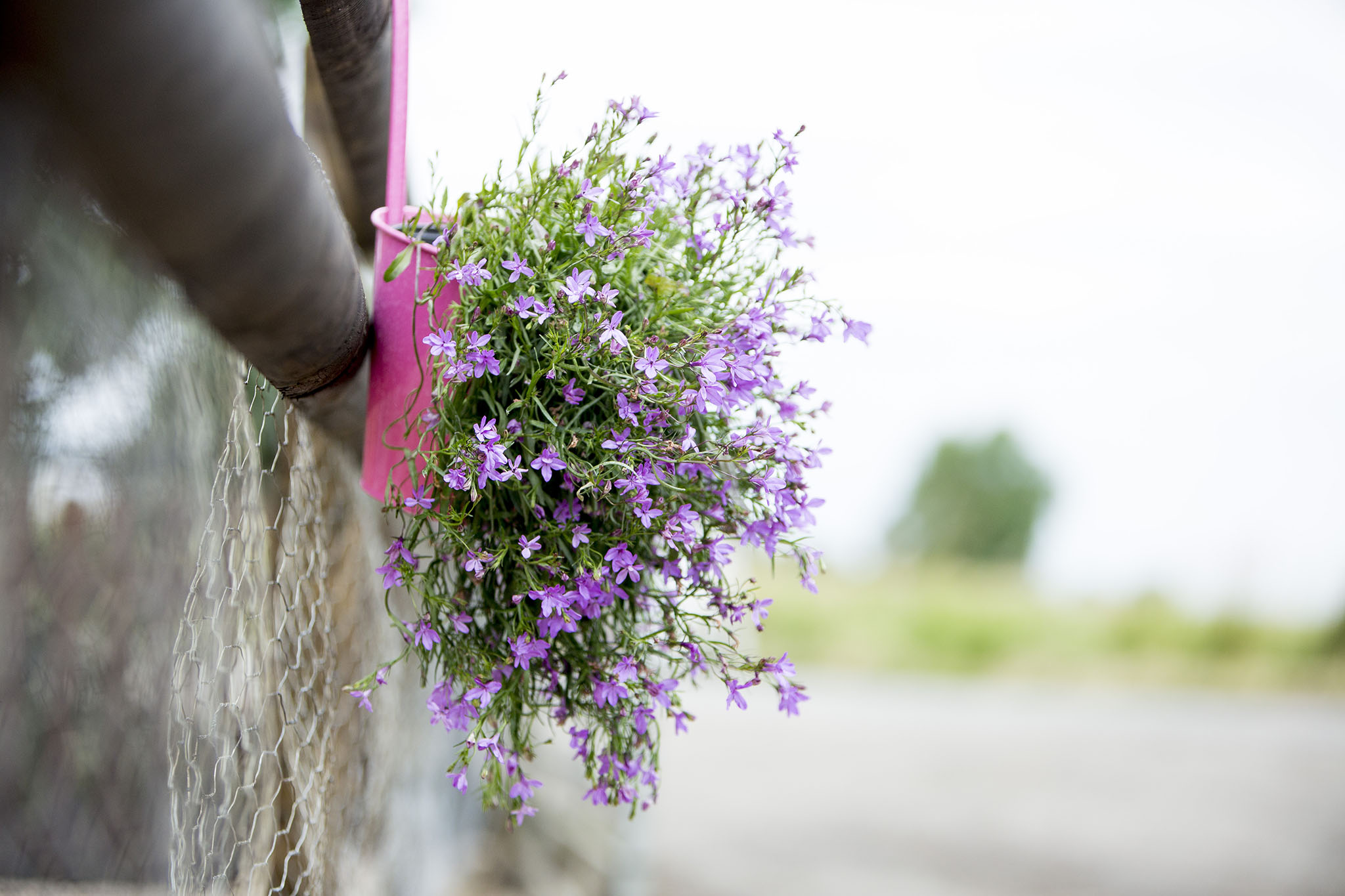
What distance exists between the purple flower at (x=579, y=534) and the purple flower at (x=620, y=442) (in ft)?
0.24

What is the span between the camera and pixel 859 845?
4.00m

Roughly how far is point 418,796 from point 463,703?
1392 millimetres

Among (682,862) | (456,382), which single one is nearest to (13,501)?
(456,382)

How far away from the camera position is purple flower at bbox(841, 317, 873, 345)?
70 centimetres

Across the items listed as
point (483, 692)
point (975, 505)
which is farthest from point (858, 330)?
point (975, 505)

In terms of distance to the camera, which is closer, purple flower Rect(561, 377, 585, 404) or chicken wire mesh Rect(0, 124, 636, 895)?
purple flower Rect(561, 377, 585, 404)

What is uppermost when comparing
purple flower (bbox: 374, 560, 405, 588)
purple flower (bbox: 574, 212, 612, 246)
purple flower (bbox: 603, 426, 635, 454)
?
purple flower (bbox: 574, 212, 612, 246)

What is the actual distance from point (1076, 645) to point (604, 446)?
8218 millimetres

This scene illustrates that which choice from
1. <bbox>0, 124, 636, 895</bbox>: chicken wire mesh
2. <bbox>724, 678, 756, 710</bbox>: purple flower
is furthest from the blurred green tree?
<bbox>724, 678, 756, 710</bbox>: purple flower

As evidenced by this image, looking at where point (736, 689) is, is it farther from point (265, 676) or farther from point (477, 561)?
point (265, 676)

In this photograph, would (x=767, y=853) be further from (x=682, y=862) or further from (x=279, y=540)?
(x=279, y=540)

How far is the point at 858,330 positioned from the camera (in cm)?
70

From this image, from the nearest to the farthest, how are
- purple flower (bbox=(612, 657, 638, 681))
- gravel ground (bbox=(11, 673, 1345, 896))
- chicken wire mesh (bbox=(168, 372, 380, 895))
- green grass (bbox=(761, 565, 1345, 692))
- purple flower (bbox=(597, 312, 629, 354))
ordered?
purple flower (bbox=(597, 312, 629, 354)) → purple flower (bbox=(612, 657, 638, 681)) → chicken wire mesh (bbox=(168, 372, 380, 895)) → gravel ground (bbox=(11, 673, 1345, 896)) → green grass (bbox=(761, 565, 1345, 692))

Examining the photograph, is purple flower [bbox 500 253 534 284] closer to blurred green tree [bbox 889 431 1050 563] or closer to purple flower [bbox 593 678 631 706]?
purple flower [bbox 593 678 631 706]
